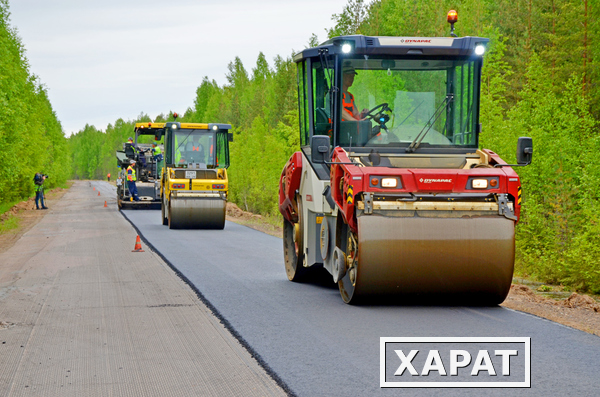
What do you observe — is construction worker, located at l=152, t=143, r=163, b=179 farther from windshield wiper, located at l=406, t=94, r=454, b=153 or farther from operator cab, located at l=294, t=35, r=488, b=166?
windshield wiper, located at l=406, t=94, r=454, b=153

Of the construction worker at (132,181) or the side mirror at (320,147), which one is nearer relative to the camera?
the side mirror at (320,147)

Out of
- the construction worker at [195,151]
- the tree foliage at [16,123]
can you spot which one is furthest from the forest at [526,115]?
the construction worker at [195,151]

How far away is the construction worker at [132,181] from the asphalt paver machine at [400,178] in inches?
788

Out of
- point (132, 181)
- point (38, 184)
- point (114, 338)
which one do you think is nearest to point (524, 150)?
→ point (114, 338)

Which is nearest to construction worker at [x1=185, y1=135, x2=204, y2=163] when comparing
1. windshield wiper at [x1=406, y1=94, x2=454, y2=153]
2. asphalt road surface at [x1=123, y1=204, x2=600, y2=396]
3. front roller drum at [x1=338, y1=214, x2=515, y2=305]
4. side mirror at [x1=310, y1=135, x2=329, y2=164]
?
asphalt road surface at [x1=123, y1=204, x2=600, y2=396]

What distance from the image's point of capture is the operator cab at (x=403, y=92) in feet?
26.6

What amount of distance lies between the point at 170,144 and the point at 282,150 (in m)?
16.6

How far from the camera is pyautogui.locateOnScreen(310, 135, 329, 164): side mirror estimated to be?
23.7 feet

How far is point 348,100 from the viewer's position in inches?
324

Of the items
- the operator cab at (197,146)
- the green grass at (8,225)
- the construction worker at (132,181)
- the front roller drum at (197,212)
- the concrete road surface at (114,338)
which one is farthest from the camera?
the construction worker at (132,181)

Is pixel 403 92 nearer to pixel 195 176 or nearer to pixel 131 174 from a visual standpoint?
pixel 195 176

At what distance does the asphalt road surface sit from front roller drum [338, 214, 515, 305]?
332mm

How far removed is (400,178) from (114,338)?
10.5 ft

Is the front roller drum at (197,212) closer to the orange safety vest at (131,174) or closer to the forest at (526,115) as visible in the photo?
the forest at (526,115)
